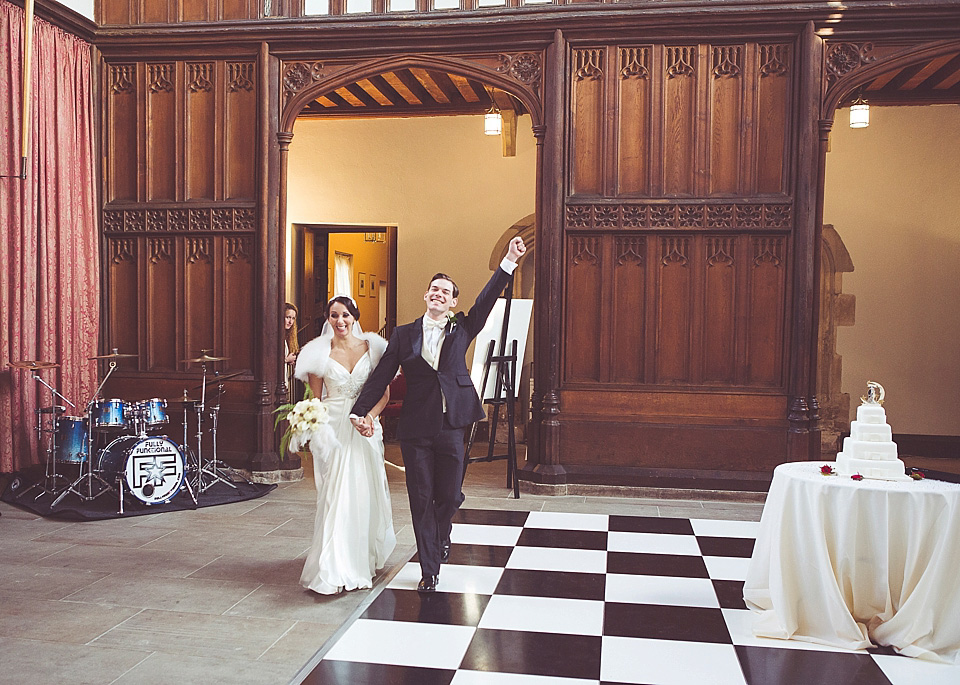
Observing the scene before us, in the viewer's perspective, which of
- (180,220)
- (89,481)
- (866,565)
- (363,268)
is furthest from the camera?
(363,268)

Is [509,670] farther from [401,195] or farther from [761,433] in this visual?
[401,195]

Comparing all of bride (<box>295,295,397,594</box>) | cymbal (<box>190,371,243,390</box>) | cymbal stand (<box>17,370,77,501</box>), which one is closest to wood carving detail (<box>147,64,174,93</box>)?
cymbal (<box>190,371,243,390</box>)

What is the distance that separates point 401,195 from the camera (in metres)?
10.6

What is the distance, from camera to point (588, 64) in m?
7.19

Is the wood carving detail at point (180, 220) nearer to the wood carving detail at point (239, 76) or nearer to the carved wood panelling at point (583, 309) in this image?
the wood carving detail at point (239, 76)

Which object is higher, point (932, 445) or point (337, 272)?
point (337, 272)

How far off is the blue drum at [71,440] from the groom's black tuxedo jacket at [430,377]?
3.07m

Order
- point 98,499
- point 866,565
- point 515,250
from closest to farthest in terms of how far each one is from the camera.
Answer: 1. point 866,565
2. point 515,250
3. point 98,499

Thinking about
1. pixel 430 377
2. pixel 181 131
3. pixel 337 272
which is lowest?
pixel 430 377

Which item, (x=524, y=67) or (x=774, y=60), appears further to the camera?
(x=524, y=67)

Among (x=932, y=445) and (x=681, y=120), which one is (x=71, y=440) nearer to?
(x=681, y=120)

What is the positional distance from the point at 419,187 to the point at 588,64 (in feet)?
12.3

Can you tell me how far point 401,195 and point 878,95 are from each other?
5.37 meters

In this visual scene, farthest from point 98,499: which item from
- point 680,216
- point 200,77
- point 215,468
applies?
point 680,216
